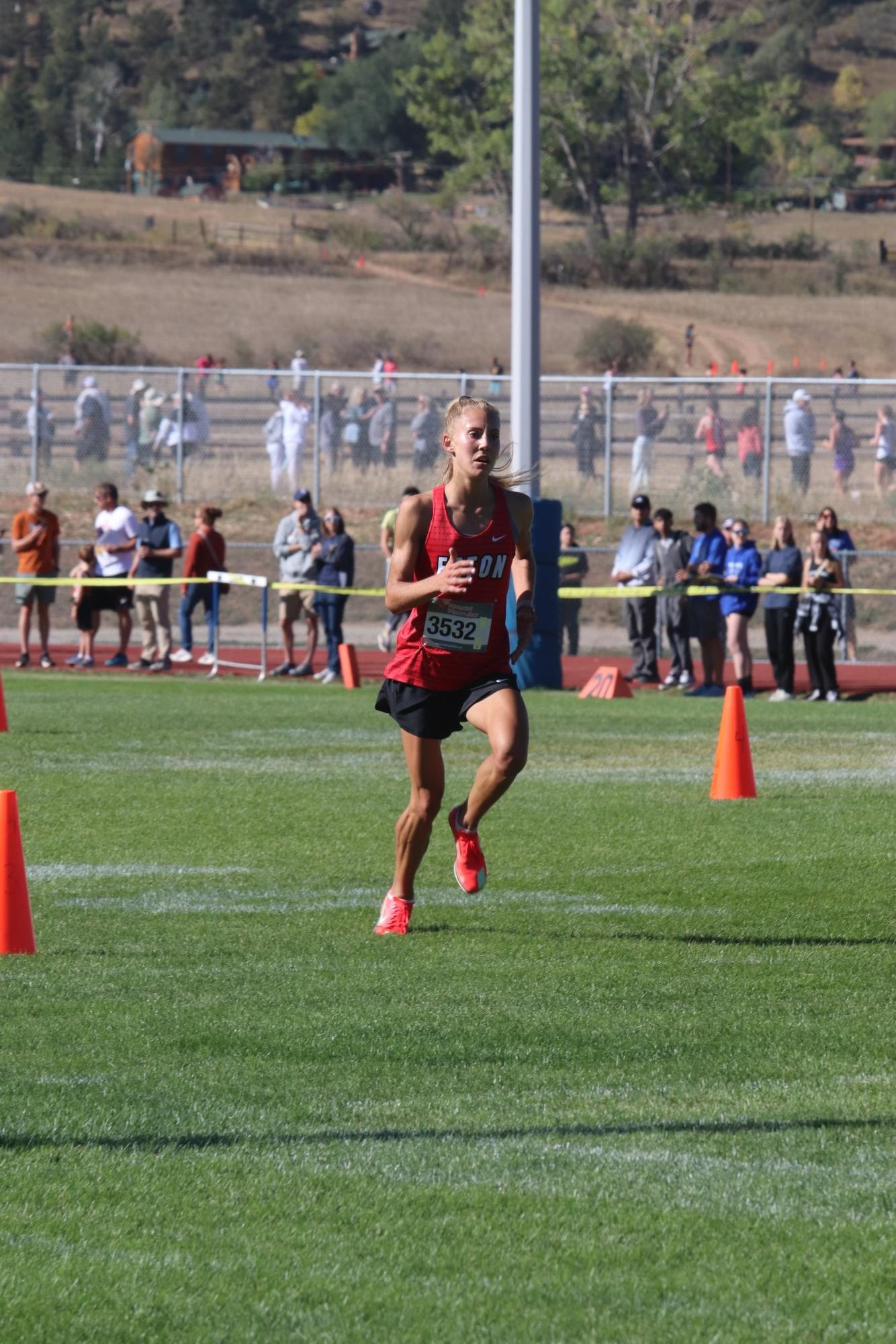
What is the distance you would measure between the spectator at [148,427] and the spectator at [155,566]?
956 cm

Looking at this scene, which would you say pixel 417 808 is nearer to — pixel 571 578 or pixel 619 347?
pixel 571 578

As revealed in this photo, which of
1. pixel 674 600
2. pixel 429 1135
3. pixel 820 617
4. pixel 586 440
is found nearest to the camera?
pixel 429 1135

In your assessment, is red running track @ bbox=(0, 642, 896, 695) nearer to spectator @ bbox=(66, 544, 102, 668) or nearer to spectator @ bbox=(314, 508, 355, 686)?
spectator @ bbox=(66, 544, 102, 668)

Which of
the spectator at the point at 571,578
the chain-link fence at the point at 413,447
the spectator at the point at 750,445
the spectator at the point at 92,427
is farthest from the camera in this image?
the spectator at the point at 92,427

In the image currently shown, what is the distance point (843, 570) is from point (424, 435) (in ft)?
35.3

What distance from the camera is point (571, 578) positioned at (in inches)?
973

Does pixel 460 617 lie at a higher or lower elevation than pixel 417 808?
higher

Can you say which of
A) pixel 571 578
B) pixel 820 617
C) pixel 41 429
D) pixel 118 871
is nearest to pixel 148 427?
pixel 41 429

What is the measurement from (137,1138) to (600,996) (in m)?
2.14

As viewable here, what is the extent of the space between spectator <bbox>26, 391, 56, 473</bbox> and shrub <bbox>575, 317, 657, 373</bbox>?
1166 inches

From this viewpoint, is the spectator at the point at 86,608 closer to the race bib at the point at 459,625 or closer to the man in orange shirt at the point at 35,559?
the man in orange shirt at the point at 35,559

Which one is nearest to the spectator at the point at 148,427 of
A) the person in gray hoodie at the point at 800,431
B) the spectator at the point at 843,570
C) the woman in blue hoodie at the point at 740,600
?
the person in gray hoodie at the point at 800,431

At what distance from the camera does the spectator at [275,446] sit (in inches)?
1287

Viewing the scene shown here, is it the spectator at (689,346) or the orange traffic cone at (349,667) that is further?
the spectator at (689,346)
